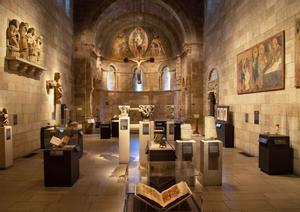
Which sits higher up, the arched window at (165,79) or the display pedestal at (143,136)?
the arched window at (165,79)

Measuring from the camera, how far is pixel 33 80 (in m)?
10.9

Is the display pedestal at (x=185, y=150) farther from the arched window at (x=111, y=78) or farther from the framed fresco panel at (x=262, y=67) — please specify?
the arched window at (x=111, y=78)

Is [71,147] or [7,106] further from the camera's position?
[7,106]

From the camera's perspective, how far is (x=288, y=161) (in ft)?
22.9

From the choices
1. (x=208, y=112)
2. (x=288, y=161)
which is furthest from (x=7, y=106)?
(x=208, y=112)

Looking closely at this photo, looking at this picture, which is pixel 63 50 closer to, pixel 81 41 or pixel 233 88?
pixel 81 41

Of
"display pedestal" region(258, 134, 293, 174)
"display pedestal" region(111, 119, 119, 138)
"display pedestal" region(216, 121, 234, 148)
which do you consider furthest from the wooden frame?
"display pedestal" region(111, 119, 119, 138)

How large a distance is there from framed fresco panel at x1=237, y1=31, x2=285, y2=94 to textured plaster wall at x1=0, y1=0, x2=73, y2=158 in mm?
8620

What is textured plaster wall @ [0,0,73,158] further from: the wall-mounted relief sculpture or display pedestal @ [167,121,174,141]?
display pedestal @ [167,121,174,141]

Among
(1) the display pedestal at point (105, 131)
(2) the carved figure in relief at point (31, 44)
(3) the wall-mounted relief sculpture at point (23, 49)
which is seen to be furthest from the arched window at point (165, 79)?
(2) the carved figure in relief at point (31, 44)

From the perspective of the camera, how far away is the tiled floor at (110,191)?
4.69 meters

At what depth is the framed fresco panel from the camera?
316 inches

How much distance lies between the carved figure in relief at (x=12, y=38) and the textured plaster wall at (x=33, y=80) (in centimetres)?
18

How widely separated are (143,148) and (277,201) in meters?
4.24
